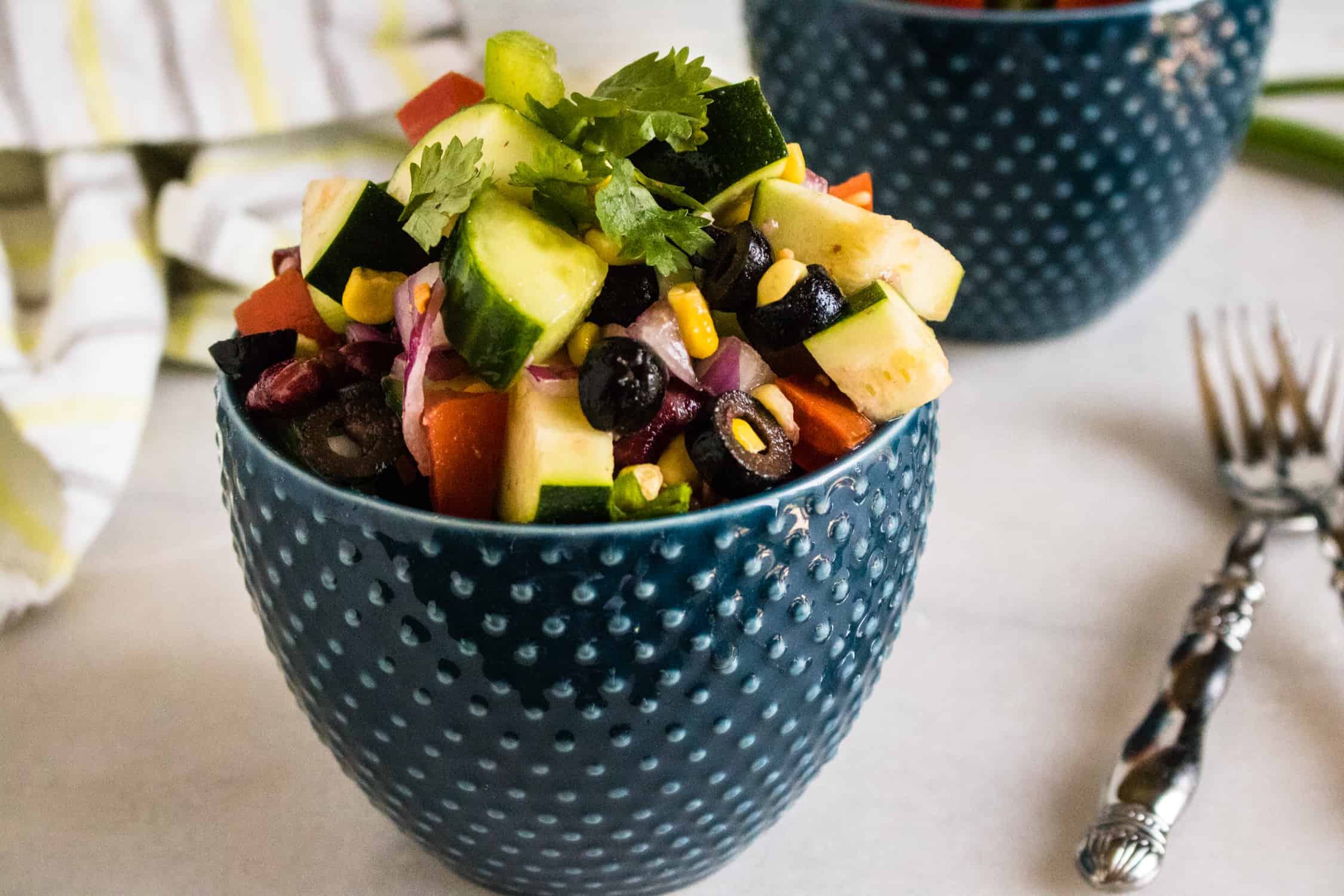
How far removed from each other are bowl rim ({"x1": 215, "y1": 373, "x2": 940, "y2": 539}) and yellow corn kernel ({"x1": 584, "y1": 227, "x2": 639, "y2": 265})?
0.51ft

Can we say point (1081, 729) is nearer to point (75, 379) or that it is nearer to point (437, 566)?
point (437, 566)

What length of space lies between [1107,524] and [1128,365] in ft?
1.14

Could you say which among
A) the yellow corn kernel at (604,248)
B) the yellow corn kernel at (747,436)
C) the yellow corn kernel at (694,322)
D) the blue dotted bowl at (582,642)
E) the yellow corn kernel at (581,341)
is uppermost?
the yellow corn kernel at (604,248)

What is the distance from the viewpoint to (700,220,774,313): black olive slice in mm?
771

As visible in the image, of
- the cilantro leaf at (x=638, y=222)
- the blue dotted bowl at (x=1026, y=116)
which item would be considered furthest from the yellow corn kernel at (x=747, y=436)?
the blue dotted bowl at (x=1026, y=116)

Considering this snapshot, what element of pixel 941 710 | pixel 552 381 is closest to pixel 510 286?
pixel 552 381

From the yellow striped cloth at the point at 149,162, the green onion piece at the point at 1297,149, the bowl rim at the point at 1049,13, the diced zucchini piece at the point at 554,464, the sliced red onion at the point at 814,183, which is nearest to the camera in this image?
the diced zucchini piece at the point at 554,464

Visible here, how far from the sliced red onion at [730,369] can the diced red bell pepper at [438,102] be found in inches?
10.7

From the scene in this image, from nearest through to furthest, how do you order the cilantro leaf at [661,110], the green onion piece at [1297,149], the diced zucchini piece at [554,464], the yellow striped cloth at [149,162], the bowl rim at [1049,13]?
1. the diced zucchini piece at [554,464]
2. the cilantro leaf at [661,110]
3. the bowl rim at [1049,13]
4. the yellow striped cloth at [149,162]
5. the green onion piece at [1297,149]

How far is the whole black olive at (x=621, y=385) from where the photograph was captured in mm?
708

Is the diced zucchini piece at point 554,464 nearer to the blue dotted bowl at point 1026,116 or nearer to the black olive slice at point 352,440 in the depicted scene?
the black olive slice at point 352,440

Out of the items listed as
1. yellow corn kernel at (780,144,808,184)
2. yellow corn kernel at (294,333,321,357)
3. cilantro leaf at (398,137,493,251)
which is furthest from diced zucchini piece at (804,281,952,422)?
yellow corn kernel at (294,333,321,357)

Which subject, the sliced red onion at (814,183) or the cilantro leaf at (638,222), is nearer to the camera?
the cilantro leaf at (638,222)

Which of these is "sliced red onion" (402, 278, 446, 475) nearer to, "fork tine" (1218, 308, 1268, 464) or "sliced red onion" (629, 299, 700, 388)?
"sliced red onion" (629, 299, 700, 388)
